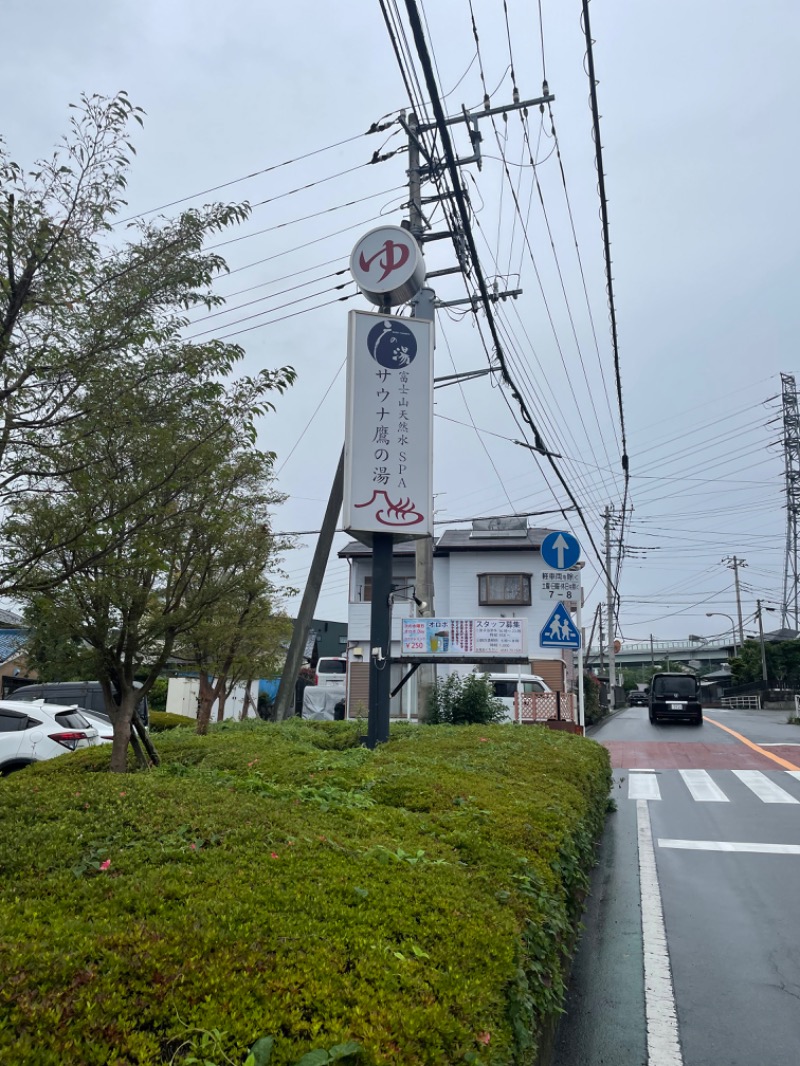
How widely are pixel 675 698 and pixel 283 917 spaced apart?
97.0 ft

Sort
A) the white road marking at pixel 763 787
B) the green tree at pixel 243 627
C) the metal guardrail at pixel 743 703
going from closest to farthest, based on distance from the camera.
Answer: the green tree at pixel 243 627, the white road marking at pixel 763 787, the metal guardrail at pixel 743 703

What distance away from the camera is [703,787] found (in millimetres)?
12883

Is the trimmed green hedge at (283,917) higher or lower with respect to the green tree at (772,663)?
lower

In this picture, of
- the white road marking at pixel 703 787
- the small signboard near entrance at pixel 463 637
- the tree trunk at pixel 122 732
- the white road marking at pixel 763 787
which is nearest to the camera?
the tree trunk at pixel 122 732

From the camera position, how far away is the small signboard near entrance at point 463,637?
485 inches

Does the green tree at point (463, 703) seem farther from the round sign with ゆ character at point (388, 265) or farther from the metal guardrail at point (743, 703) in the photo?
the metal guardrail at point (743, 703)

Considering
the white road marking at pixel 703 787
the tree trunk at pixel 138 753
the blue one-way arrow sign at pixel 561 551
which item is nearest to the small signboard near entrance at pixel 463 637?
the blue one-way arrow sign at pixel 561 551

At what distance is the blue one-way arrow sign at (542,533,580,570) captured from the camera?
12.2m

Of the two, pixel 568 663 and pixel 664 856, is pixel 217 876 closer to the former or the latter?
pixel 664 856

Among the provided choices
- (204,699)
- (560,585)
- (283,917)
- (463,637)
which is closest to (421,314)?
(560,585)

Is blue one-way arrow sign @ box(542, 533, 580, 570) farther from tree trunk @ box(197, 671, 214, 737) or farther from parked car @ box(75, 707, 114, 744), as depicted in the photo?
tree trunk @ box(197, 671, 214, 737)

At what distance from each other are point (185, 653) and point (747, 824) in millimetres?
8440

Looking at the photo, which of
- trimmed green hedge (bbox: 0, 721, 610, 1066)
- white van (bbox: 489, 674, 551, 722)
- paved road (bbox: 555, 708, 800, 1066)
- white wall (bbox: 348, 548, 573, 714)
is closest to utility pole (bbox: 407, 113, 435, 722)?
paved road (bbox: 555, 708, 800, 1066)

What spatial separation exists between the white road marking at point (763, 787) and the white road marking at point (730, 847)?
10.1 feet
